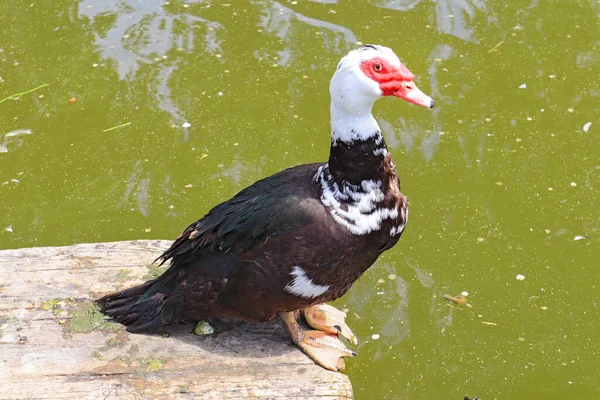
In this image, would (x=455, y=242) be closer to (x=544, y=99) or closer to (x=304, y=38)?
(x=544, y=99)

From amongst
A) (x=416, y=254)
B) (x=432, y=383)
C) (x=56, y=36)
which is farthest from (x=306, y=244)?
(x=56, y=36)

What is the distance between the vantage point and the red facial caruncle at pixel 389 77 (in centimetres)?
289

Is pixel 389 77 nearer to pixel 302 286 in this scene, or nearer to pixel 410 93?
pixel 410 93

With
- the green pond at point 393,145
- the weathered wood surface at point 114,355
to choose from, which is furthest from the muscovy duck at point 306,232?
the green pond at point 393,145

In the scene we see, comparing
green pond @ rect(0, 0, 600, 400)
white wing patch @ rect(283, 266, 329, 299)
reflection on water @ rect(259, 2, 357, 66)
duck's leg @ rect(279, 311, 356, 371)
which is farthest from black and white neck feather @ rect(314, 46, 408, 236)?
reflection on water @ rect(259, 2, 357, 66)

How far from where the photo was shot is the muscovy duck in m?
2.97

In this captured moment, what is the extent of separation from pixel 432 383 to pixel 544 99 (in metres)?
2.72

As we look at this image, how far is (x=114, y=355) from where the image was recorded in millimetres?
3295

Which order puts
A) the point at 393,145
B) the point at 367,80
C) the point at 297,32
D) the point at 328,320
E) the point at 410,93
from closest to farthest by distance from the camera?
the point at 367,80 < the point at 410,93 < the point at 328,320 < the point at 393,145 < the point at 297,32

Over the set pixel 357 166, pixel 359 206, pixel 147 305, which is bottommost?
pixel 147 305

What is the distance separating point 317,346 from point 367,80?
1.33m

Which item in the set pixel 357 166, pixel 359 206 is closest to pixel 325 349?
pixel 359 206

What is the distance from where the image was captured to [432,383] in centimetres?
368

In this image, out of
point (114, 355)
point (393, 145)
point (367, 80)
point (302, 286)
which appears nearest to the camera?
point (367, 80)
